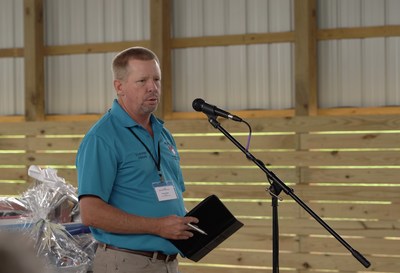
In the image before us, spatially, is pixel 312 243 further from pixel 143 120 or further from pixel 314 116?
pixel 143 120

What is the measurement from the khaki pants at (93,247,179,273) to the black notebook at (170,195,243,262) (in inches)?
4.0

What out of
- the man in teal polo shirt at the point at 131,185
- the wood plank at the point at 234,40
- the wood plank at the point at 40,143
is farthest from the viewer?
the wood plank at the point at 40,143

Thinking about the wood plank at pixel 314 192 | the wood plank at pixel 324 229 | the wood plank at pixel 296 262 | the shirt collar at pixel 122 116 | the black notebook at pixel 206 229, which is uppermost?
the shirt collar at pixel 122 116

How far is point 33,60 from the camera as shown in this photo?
20.9 feet

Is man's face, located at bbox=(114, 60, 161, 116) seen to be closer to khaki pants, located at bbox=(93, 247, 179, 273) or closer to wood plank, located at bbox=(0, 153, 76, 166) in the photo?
khaki pants, located at bbox=(93, 247, 179, 273)

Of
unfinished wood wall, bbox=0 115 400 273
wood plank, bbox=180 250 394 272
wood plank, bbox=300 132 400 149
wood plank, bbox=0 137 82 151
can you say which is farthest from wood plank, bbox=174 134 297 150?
wood plank, bbox=0 137 82 151

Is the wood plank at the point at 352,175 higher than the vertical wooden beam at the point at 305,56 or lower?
lower

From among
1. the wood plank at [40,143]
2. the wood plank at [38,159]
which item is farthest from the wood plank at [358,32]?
the wood plank at [38,159]

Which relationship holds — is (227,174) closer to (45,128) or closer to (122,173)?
(45,128)

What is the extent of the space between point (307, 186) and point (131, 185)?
11.6 ft

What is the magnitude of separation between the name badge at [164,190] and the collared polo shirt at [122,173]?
1cm

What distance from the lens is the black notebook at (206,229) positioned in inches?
86.4

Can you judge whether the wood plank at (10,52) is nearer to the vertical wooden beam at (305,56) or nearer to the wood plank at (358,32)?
the vertical wooden beam at (305,56)

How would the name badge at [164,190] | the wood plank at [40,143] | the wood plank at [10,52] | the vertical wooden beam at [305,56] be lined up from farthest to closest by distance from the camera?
the wood plank at [10,52], the wood plank at [40,143], the vertical wooden beam at [305,56], the name badge at [164,190]
